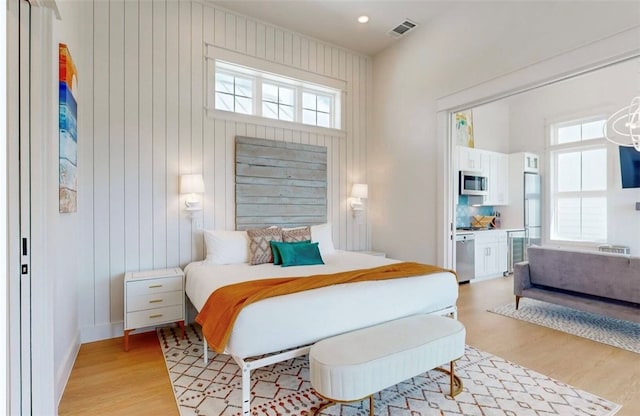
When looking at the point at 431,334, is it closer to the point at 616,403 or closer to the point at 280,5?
the point at 616,403

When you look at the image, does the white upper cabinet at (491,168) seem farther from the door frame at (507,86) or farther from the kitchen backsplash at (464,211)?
the door frame at (507,86)

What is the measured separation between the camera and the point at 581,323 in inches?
135

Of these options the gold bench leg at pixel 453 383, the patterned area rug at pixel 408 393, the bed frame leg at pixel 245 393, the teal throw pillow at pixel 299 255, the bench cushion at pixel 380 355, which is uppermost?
the teal throw pillow at pixel 299 255

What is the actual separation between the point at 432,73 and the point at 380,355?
141 inches

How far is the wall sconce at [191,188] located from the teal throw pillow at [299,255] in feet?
3.46

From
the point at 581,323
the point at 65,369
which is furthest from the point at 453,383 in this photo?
the point at 65,369

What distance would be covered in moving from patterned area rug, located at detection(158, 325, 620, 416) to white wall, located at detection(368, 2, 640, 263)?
6.07ft

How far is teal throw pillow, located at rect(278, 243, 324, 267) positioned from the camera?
3.22 m

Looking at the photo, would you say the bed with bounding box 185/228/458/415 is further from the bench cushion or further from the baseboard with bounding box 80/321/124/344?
the baseboard with bounding box 80/321/124/344

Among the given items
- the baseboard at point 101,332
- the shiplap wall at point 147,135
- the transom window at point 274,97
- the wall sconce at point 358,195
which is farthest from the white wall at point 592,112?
the baseboard at point 101,332

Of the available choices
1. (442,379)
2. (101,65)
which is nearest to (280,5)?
(101,65)

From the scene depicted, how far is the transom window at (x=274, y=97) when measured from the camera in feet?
12.9

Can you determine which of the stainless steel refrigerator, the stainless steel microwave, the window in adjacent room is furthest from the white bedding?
the window in adjacent room

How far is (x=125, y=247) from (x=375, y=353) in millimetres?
2719
